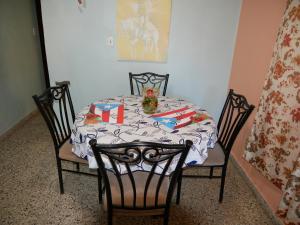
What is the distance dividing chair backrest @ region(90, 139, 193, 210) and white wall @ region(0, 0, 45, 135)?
2.23m

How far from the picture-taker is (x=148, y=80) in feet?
8.54

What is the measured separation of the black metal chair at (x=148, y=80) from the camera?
253cm

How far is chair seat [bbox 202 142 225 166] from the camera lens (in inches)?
68.2

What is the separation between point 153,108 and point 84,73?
1294 mm

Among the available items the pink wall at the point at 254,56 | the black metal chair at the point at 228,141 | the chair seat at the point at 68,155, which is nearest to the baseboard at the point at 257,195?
the pink wall at the point at 254,56

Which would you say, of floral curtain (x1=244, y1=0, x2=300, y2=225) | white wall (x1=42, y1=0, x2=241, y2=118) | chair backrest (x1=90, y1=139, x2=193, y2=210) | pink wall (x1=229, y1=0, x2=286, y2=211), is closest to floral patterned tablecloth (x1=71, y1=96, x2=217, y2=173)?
chair backrest (x1=90, y1=139, x2=193, y2=210)

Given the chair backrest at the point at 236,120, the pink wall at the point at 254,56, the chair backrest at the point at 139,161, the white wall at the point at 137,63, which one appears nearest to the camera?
the chair backrest at the point at 139,161

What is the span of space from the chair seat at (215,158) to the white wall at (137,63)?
108 centimetres

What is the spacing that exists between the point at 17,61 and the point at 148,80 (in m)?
1.90

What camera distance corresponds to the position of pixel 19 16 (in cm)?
307

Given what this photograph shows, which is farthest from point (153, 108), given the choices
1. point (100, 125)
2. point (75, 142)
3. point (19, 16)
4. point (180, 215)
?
point (19, 16)

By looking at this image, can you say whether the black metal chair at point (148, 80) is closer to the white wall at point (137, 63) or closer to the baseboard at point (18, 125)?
the white wall at point (137, 63)

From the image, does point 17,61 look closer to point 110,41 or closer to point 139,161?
point 110,41

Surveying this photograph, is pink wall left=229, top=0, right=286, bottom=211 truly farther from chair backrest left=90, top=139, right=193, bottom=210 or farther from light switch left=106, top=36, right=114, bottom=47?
light switch left=106, top=36, right=114, bottom=47
